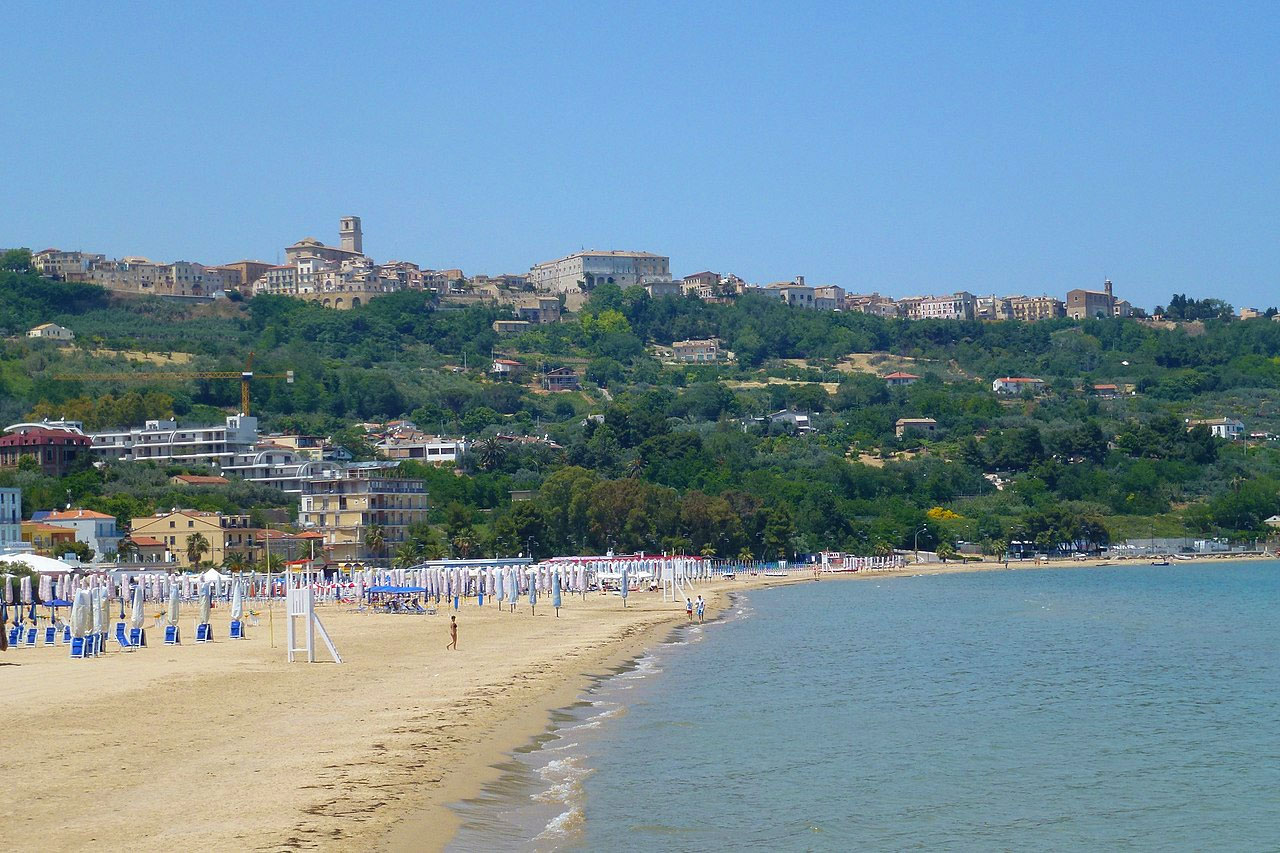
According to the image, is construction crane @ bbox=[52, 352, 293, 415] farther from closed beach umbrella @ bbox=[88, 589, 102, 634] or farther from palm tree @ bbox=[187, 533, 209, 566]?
closed beach umbrella @ bbox=[88, 589, 102, 634]

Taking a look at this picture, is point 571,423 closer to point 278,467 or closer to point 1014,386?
point 278,467

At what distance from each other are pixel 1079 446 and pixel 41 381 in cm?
8207

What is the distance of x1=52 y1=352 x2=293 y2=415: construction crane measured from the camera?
128 metres

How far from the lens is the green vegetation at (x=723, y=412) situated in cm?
9006

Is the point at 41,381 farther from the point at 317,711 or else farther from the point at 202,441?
the point at 317,711

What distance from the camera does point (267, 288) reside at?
629ft

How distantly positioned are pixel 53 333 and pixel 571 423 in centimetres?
4902

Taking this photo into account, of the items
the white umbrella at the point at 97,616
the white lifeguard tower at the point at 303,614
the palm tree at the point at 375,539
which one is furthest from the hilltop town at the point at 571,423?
the white lifeguard tower at the point at 303,614

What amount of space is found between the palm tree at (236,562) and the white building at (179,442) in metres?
35.0

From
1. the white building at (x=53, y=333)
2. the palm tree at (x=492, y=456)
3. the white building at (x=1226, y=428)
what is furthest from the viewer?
the white building at (x=53, y=333)

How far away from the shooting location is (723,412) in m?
147

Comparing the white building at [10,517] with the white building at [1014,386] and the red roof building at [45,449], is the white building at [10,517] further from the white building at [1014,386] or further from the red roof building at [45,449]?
the white building at [1014,386]

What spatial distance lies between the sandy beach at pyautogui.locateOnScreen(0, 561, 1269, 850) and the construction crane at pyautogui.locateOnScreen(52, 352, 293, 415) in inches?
4004

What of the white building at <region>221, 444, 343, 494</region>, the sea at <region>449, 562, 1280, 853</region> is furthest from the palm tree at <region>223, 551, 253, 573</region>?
the sea at <region>449, 562, 1280, 853</region>
